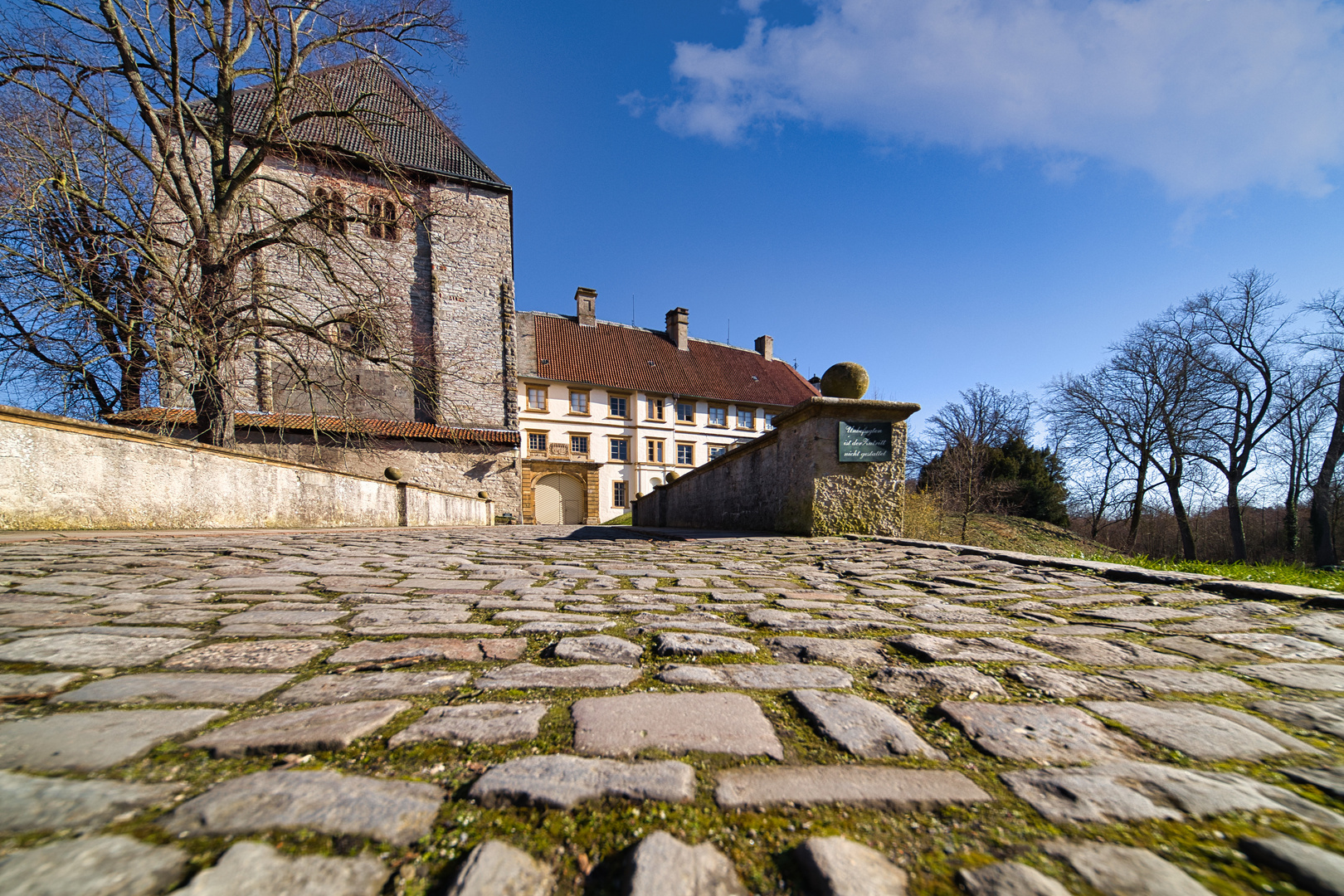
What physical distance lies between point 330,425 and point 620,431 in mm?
15577

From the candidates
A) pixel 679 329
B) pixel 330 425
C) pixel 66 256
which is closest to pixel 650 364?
pixel 679 329

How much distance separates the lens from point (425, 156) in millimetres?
22328

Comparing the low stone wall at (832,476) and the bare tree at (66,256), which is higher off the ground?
the bare tree at (66,256)

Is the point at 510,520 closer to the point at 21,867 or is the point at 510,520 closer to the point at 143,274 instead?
the point at 143,274

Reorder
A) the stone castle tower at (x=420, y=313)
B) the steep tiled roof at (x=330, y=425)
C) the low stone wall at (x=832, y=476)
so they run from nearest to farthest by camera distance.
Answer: the low stone wall at (x=832, y=476), the steep tiled roof at (x=330, y=425), the stone castle tower at (x=420, y=313)

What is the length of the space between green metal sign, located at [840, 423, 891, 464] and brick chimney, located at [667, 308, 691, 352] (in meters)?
29.0

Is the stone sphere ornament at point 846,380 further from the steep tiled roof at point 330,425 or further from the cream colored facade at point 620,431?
the cream colored facade at point 620,431

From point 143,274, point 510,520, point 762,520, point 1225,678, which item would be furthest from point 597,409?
point 1225,678

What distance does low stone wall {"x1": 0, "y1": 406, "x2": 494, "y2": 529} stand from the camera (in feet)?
16.0

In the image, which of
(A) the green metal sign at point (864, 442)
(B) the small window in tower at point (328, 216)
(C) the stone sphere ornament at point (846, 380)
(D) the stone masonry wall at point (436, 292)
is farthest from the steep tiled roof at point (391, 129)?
(A) the green metal sign at point (864, 442)

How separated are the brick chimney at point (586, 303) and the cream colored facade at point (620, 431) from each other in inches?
224

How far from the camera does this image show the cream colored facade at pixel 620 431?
28.6 m

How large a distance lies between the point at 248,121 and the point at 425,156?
19.1 ft

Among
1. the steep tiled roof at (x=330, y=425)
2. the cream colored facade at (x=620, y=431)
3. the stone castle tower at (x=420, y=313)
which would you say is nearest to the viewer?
the steep tiled roof at (x=330, y=425)
